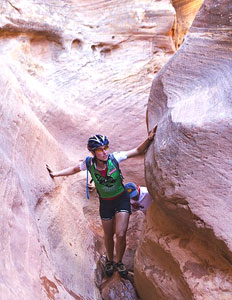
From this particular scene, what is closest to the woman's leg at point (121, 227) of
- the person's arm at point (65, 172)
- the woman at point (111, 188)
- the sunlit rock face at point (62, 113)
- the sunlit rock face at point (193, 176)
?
the woman at point (111, 188)

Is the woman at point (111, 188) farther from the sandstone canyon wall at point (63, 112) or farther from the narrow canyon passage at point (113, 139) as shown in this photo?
the sandstone canyon wall at point (63, 112)

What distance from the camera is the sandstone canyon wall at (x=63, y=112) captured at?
11.8ft

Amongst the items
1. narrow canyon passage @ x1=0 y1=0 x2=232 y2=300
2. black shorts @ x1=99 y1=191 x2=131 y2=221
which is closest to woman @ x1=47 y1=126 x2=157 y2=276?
black shorts @ x1=99 y1=191 x2=131 y2=221

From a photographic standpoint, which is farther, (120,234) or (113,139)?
(113,139)

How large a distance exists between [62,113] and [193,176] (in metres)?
3.52

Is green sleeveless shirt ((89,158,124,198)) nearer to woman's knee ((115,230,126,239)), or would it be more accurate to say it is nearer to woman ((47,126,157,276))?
woman ((47,126,157,276))

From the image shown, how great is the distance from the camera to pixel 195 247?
126 inches

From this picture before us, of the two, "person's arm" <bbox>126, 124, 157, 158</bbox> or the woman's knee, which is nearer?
"person's arm" <bbox>126, 124, 157, 158</bbox>

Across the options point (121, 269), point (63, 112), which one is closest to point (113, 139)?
point (63, 112)

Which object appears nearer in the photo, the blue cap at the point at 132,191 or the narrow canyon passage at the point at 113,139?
the narrow canyon passage at the point at 113,139

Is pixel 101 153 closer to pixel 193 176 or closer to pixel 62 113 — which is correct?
pixel 193 176

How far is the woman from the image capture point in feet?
13.1

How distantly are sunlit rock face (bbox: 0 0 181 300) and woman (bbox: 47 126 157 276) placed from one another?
476 millimetres

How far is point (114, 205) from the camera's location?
14.2 ft
